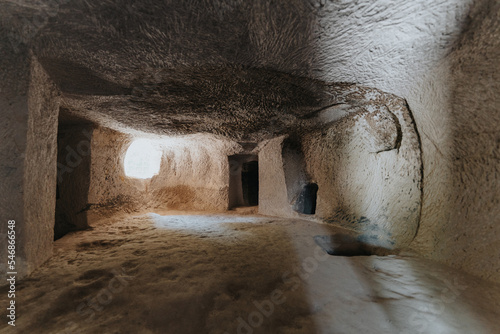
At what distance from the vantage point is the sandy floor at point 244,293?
116cm

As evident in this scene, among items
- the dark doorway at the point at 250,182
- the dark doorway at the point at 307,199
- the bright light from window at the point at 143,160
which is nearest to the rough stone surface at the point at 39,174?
the dark doorway at the point at 307,199

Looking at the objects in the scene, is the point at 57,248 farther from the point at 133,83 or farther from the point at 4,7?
the point at 4,7

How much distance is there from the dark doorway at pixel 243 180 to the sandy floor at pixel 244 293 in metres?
3.65

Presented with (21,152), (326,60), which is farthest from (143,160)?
(326,60)

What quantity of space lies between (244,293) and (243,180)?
4892 millimetres

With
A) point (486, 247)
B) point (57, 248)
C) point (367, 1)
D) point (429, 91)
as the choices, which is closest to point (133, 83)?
point (57, 248)

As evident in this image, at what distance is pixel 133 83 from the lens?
2.24m

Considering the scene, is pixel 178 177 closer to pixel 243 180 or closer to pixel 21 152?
pixel 243 180

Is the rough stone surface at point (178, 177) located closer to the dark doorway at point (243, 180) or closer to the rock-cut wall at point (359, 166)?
the dark doorway at point (243, 180)

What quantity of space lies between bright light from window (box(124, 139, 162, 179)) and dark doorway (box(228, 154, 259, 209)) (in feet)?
7.09

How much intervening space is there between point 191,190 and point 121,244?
11.9 ft

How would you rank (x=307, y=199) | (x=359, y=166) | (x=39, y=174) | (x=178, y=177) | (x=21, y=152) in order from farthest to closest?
(x=178, y=177) → (x=307, y=199) → (x=359, y=166) → (x=39, y=174) → (x=21, y=152)

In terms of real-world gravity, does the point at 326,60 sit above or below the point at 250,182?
above

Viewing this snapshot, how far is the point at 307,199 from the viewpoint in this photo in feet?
14.6
